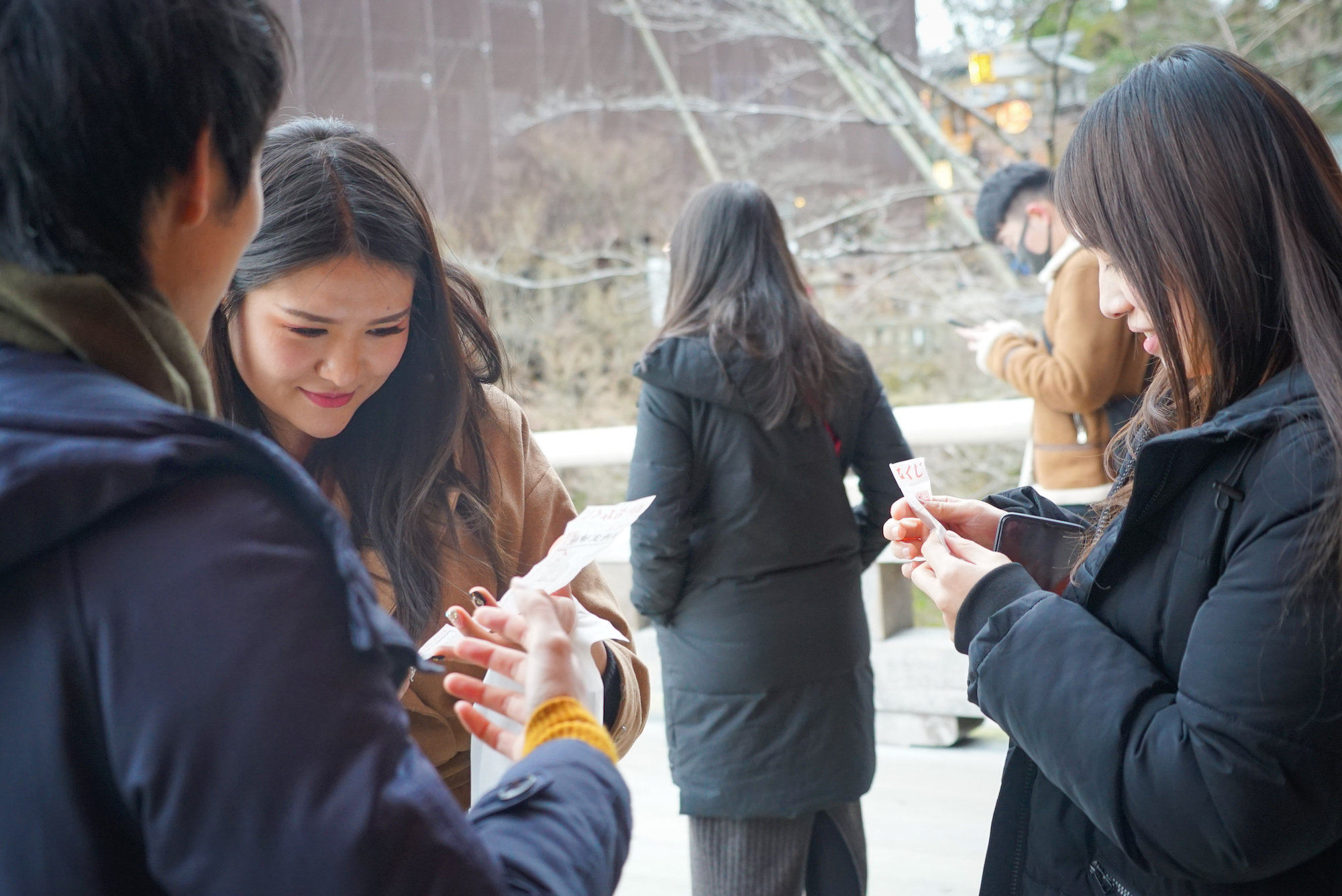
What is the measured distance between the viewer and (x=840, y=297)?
10.0 metres

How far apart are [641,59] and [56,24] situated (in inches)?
494

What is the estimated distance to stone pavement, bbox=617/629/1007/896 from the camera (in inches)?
133

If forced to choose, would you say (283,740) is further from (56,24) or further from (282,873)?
(56,24)

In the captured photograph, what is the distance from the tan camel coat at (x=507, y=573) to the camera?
60.1 inches

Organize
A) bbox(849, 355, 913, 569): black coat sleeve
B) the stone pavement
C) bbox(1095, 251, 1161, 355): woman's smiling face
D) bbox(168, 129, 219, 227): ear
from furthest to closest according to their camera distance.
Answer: the stone pavement
bbox(849, 355, 913, 569): black coat sleeve
bbox(1095, 251, 1161, 355): woman's smiling face
bbox(168, 129, 219, 227): ear

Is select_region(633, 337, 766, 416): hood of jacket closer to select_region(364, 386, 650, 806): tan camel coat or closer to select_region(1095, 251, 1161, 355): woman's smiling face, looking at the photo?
select_region(364, 386, 650, 806): tan camel coat

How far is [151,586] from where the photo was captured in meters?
0.73

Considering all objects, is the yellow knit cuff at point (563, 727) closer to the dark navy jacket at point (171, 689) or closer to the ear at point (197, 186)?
the dark navy jacket at point (171, 689)

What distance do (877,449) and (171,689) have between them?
2.44 metres

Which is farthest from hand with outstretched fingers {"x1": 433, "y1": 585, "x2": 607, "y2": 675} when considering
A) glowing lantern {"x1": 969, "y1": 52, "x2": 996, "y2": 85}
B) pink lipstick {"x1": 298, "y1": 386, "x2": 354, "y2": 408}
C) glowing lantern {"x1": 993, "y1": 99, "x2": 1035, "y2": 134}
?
glowing lantern {"x1": 993, "y1": 99, "x2": 1035, "y2": 134}

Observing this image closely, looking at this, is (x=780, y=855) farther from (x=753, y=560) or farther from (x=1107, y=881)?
(x=1107, y=881)

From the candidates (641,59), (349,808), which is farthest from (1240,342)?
(641,59)

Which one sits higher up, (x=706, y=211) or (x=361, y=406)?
(x=706, y=211)

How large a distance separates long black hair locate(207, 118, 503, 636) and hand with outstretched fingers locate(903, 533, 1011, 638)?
2.09 feet
